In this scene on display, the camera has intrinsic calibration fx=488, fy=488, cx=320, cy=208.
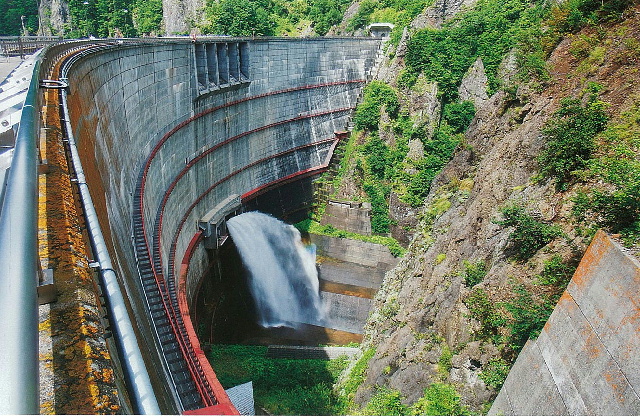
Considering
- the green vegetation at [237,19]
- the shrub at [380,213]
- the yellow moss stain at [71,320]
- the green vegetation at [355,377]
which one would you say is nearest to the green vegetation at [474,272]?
the green vegetation at [355,377]

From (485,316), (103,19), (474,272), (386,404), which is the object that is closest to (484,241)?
(474,272)

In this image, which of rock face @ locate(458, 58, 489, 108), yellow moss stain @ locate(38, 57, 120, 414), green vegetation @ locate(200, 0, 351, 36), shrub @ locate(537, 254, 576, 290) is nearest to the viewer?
yellow moss stain @ locate(38, 57, 120, 414)

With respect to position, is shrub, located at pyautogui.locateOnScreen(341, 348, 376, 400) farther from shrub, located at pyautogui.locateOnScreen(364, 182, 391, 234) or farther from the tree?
the tree

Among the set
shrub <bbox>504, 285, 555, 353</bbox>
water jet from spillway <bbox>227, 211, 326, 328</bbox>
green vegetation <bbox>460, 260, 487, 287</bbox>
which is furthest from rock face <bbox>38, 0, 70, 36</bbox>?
shrub <bbox>504, 285, 555, 353</bbox>

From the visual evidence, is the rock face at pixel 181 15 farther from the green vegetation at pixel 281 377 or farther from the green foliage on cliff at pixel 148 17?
the green vegetation at pixel 281 377

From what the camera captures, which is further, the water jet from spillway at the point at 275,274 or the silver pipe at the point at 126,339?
the water jet from spillway at the point at 275,274

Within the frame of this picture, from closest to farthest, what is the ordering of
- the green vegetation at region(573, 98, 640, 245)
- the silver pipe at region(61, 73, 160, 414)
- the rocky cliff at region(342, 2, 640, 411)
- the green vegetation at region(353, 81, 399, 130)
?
the silver pipe at region(61, 73, 160, 414) → the green vegetation at region(573, 98, 640, 245) → the rocky cliff at region(342, 2, 640, 411) → the green vegetation at region(353, 81, 399, 130)

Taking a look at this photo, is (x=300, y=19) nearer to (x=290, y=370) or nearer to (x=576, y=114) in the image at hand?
(x=290, y=370)
